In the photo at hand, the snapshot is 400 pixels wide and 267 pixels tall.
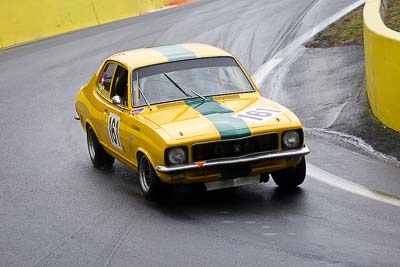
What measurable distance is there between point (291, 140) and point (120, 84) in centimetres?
243

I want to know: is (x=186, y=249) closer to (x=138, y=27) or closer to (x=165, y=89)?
(x=165, y=89)

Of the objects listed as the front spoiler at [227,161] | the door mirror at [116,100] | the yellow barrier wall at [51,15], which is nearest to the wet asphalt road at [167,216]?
the front spoiler at [227,161]

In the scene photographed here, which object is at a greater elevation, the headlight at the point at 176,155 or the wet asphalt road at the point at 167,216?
the headlight at the point at 176,155

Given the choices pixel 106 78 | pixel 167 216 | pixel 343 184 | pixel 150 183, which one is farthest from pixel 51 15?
pixel 167 216

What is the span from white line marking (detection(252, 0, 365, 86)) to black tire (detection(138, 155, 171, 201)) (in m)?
6.60

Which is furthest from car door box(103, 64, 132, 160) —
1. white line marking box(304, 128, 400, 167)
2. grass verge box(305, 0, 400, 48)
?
grass verge box(305, 0, 400, 48)

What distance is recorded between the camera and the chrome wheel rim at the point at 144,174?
31.9ft

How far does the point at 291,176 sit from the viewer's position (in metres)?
9.84

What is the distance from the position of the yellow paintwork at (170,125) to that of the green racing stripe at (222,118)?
2.2 inches

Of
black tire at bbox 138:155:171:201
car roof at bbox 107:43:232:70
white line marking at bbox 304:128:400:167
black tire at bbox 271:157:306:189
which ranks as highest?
car roof at bbox 107:43:232:70

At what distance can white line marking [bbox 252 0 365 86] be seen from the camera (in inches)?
669

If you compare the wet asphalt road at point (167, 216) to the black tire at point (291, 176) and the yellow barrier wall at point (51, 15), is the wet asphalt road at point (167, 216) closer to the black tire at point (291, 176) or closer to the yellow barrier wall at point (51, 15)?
the black tire at point (291, 176)

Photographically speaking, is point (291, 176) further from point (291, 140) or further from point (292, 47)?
point (292, 47)

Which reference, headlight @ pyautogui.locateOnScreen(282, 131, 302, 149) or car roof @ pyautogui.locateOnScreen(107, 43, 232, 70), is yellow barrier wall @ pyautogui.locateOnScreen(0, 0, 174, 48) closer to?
car roof @ pyautogui.locateOnScreen(107, 43, 232, 70)
